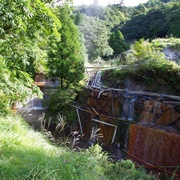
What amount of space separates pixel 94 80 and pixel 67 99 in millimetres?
1601

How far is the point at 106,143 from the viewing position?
22.2 ft

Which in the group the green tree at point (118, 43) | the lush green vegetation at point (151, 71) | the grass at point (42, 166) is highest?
the green tree at point (118, 43)

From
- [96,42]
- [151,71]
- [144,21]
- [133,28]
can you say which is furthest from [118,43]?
[151,71]

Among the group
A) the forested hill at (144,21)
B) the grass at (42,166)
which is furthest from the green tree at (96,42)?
the grass at (42,166)

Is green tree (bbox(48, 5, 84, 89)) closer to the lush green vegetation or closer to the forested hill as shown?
the lush green vegetation

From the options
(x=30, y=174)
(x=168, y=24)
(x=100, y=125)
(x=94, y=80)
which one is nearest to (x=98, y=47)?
(x=168, y=24)

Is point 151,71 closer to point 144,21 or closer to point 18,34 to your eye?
point 18,34

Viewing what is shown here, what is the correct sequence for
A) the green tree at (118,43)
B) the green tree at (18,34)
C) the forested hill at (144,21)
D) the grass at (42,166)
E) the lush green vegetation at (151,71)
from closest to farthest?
the grass at (42,166), the green tree at (18,34), the lush green vegetation at (151,71), the forested hill at (144,21), the green tree at (118,43)

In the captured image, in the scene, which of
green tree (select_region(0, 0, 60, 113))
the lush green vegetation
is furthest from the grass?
the lush green vegetation

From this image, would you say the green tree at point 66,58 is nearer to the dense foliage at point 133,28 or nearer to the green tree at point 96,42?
the green tree at point 96,42

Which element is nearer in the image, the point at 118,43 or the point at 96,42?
the point at 96,42

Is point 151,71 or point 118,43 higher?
point 118,43

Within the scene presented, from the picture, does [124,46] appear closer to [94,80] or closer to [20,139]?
[94,80]

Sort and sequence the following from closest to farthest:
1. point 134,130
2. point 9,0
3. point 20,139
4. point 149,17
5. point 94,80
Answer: point 9,0
point 20,139
point 134,130
point 94,80
point 149,17
